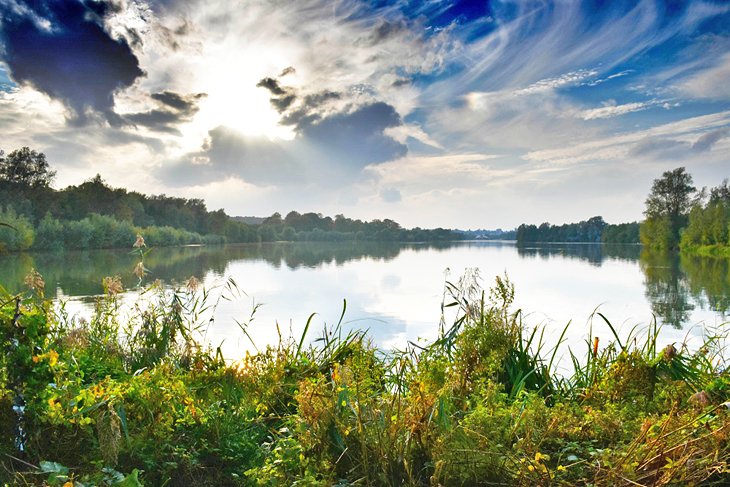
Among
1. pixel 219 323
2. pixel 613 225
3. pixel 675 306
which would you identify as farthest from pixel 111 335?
pixel 613 225

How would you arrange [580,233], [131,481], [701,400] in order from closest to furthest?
[131,481]
[701,400]
[580,233]

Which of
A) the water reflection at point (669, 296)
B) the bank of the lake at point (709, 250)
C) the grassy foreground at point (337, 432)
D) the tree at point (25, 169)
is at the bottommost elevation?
the water reflection at point (669, 296)

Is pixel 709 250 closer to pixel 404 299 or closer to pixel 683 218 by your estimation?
pixel 683 218

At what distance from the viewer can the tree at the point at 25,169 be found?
41875 millimetres

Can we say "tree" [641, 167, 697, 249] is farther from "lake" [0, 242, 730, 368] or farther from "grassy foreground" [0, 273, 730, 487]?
"grassy foreground" [0, 273, 730, 487]

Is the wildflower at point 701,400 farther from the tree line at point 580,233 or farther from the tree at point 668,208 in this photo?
the tree line at point 580,233

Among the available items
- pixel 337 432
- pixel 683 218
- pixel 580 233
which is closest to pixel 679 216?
pixel 683 218

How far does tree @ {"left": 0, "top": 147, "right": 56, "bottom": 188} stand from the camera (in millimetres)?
41875

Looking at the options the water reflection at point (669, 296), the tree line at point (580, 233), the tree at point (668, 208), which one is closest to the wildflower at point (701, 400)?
the water reflection at point (669, 296)

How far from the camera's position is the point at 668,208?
51094mm

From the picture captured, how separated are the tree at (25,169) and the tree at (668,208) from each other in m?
58.6

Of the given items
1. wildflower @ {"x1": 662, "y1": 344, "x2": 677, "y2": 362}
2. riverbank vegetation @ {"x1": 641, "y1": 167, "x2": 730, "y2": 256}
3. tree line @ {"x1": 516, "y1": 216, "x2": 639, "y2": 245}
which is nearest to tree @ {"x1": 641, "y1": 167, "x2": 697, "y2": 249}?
riverbank vegetation @ {"x1": 641, "y1": 167, "x2": 730, "y2": 256}

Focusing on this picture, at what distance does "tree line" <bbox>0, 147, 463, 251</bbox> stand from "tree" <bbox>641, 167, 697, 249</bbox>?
117ft

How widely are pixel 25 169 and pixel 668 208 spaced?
6137 cm
